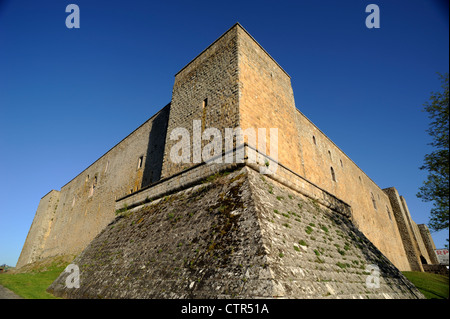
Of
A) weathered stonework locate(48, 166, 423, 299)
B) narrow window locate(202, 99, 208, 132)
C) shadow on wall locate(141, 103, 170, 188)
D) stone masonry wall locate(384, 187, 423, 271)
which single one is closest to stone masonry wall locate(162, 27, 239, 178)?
narrow window locate(202, 99, 208, 132)

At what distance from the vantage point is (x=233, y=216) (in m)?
5.54

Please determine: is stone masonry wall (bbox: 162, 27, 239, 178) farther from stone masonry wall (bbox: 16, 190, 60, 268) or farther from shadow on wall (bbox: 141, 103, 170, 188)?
stone masonry wall (bbox: 16, 190, 60, 268)

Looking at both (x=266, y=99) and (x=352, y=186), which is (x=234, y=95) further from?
(x=352, y=186)

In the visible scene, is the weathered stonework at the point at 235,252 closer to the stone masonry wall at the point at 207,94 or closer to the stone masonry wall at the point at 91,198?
the stone masonry wall at the point at 207,94

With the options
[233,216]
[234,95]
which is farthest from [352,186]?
[233,216]

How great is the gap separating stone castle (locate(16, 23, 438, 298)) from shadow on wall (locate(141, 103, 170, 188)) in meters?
0.09

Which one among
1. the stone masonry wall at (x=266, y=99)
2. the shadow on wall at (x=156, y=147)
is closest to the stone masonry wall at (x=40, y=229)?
the shadow on wall at (x=156, y=147)

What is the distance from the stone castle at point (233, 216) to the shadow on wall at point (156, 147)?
87 mm

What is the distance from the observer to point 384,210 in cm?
2495

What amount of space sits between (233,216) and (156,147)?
34.4 ft

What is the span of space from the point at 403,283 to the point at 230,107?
27.7 ft

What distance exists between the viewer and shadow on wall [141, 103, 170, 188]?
13903mm
